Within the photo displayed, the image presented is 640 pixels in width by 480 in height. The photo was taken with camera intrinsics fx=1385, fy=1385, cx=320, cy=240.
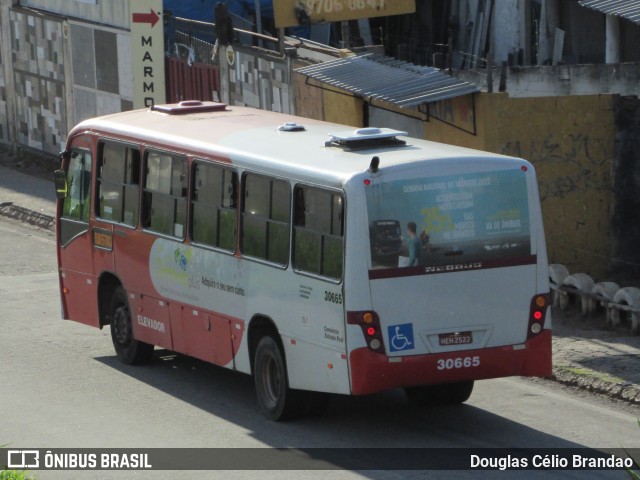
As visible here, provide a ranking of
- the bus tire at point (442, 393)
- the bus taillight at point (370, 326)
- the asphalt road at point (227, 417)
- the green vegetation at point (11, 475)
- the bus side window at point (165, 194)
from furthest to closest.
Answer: the bus side window at point (165, 194) → the bus tire at point (442, 393) → the asphalt road at point (227, 417) → the bus taillight at point (370, 326) → the green vegetation at point (11, 475)

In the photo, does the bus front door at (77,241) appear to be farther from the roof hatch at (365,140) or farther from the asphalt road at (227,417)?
the roof hatch at (365,140)

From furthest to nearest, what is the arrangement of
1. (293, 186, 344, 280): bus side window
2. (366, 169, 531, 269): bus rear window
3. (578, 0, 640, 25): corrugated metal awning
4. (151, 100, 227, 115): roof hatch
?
(578, 0, 640, 25): corrugated metal awning
(151, 100, 227, 115): roof hatch
(293, 186, 344, 280): bus side window
(366, 169, 531, 269): bus rear window

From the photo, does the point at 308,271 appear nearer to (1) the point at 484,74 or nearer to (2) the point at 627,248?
(2) the point at 627,248

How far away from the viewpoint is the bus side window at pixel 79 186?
1495cm

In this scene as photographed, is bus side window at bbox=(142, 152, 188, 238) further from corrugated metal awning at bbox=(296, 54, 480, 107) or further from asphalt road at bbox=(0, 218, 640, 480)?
corrugated metal awning at bbox=(296, 54, 480, 107)

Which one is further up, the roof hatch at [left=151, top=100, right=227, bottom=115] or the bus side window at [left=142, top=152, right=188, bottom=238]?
the roof hatch at [left=151, top=100, right=227, bottom=115]

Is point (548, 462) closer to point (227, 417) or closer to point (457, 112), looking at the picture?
point (227, 417)

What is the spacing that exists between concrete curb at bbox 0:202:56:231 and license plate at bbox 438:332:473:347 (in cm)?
1426

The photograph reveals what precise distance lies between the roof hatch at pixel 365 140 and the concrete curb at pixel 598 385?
→ 3.02m

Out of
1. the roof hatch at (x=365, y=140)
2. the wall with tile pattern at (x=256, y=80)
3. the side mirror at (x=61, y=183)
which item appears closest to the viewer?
the roof hatch at (x=365, y=140)

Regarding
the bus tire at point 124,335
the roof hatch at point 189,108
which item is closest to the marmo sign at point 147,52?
the roof hatch at point 189,108

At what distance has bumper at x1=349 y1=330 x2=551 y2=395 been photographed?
10.8 meters

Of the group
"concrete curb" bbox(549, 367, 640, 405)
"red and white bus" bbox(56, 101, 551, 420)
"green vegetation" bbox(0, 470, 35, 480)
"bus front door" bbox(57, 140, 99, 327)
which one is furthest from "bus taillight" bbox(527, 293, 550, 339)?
"bus front door" bbox(57, 140, 99, 327)

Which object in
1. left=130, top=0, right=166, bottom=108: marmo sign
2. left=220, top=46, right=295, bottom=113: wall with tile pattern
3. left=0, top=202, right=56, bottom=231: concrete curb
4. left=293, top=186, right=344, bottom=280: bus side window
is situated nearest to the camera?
left=293, top=186, right=344, bottom=280: bus side window
